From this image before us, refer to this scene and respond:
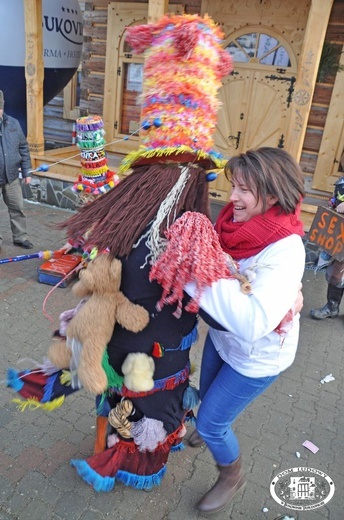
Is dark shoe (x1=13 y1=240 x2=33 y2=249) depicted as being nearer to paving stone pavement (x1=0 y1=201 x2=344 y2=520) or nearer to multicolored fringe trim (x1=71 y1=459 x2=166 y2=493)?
paving stone pavement (x1=0 y1=201 x2=344 y2=520)

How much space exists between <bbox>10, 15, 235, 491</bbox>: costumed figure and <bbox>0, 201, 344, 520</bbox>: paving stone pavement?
20.8 inches

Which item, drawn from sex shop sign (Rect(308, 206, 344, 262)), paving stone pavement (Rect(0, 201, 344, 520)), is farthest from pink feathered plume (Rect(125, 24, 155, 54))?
sex shop sign (Rect(308, 206, 344, 262))

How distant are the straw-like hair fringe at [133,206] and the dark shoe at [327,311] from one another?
11.1 ft

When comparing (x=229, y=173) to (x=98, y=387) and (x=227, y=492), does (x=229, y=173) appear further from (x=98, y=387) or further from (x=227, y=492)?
(x=227, y=492)

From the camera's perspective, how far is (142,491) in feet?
8.13

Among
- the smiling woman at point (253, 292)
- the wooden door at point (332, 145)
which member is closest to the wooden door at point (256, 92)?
the wooden door at point (332, 145)

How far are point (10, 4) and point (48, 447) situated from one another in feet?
24.5

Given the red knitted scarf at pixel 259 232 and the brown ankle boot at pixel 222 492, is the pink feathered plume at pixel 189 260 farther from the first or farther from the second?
the brown ankle boot at pixel 222 492

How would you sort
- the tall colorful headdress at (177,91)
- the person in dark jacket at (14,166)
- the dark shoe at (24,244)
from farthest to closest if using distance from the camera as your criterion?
the dark shoe at (24,244) < the person in dark jacket at (14,166) < the tall colorful headdress at (177,91)

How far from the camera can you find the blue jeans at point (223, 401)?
1.98 meters

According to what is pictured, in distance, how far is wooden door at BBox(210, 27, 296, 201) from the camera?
6848 millimetres

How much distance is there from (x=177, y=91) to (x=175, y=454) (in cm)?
220

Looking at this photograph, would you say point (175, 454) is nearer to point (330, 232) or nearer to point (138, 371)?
point (138, 371)

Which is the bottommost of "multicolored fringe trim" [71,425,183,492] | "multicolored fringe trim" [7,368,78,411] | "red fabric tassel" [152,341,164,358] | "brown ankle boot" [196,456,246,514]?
"brown ankle boot" [196,456,246,514]
